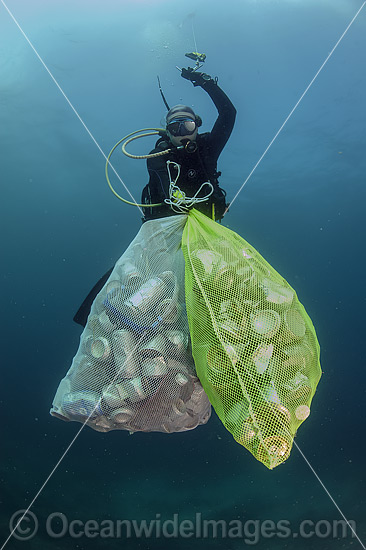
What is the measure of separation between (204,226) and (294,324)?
104 centimetres

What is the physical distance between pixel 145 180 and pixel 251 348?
1620cm

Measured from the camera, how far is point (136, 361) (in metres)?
2.46

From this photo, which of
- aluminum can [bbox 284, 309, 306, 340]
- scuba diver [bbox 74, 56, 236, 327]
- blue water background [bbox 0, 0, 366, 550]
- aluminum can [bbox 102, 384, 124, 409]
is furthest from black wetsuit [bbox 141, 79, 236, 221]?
blue water background [bbox 0, 0, 366, 550]

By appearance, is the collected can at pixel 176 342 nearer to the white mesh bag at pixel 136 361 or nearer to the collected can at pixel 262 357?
the white mesh bag at pixel 136 361

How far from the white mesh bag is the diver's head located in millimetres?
1587

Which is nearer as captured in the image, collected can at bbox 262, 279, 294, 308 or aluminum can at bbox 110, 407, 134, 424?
collected can at bbox 262, 279, 294, 308

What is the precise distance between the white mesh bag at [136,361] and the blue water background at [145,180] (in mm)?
9840

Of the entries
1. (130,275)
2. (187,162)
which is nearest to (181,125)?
(187,162)

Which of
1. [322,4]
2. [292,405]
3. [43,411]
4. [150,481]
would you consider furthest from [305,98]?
[43,411]

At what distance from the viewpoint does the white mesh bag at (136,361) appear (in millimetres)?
2449

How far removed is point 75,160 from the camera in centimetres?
1633

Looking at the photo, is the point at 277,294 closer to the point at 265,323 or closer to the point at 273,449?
the point at 265,323

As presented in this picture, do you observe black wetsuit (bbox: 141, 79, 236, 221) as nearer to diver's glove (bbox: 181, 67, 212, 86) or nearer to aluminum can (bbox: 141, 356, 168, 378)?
diver's glove (bbox: 181, 67, 212, 86)

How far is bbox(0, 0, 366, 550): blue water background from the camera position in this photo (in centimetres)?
1055
